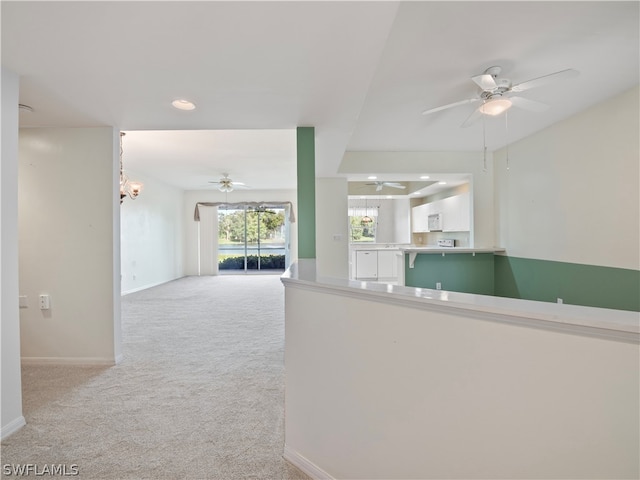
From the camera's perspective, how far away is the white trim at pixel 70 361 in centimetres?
287

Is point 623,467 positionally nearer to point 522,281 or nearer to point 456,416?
point 456,416

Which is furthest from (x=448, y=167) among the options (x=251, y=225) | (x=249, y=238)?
(x=249, y=238)

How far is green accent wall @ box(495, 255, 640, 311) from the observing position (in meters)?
3.09

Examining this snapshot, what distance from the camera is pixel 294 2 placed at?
53.6 inches

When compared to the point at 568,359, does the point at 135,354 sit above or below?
below

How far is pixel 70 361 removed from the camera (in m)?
2.87

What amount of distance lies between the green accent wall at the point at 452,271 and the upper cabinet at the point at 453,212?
2.10 ft

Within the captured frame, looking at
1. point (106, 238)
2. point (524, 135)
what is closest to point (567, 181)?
point (524, 135)

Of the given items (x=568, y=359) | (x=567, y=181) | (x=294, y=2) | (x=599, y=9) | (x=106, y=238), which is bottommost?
(x=568, y=359)

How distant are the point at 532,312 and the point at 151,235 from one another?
787cm

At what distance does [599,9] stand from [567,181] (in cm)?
234

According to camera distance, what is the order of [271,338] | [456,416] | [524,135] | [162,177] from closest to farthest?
1. [456,416]
2. [271,338]
3. [524,135]
4. [162,177]

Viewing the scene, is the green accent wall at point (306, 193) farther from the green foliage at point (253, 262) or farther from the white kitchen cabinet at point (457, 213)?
the green foliage at point (253, 262)

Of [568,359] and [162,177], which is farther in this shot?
[162,177]
